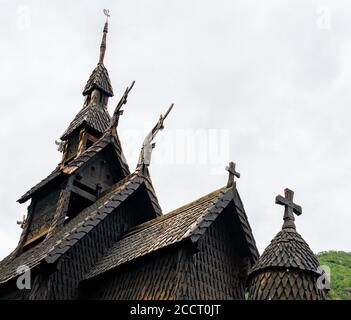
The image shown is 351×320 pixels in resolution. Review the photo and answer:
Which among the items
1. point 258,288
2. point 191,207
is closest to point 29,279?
point 191,207

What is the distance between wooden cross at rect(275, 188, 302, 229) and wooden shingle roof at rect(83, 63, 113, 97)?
450 inches

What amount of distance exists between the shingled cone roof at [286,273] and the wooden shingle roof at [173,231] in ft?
4.90

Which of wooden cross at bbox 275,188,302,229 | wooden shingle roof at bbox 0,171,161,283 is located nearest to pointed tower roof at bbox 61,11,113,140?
wooden shingle roof at bbox 0,171,161,283

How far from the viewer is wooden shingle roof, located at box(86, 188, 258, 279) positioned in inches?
490

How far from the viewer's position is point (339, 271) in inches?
1885

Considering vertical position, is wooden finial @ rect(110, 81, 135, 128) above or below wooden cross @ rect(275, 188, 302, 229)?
above

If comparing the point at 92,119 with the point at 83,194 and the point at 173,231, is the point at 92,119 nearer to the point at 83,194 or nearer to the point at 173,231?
the point at 83,194

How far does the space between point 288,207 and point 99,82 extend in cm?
1179

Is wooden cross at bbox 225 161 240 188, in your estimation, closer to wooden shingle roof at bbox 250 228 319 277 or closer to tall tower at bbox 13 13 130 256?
wooden shingle roof at bbox 250 228 319 277

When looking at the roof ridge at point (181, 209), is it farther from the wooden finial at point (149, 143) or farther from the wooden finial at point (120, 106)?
the wooden finial at point (120, 106)

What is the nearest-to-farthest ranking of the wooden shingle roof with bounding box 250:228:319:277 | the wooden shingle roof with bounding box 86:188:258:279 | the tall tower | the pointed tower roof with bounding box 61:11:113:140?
1. the wooden shingle roof with bounding box 250:228:319:277
2. the wooden shingle roof with bounding box 86:188:258:279
3. the tall tower
4. the pointed tower roof with bounding box 61:11:113:140

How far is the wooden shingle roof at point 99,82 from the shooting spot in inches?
872

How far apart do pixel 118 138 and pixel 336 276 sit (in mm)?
30622

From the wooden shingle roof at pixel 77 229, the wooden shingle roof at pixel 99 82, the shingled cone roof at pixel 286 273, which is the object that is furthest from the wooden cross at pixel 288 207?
the wooden shingle roof at pixel 99 82
